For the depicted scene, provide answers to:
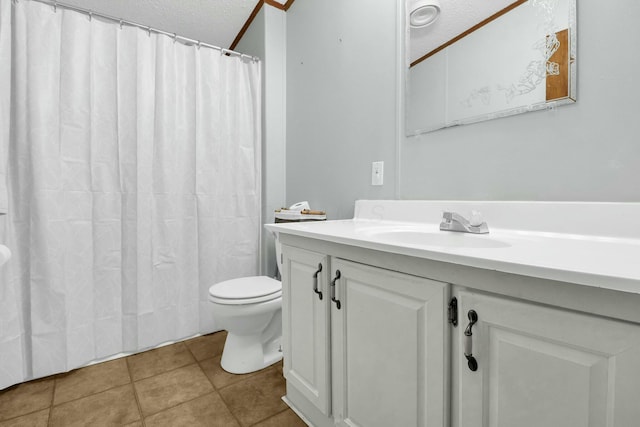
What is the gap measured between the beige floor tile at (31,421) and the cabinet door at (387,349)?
3.95ft

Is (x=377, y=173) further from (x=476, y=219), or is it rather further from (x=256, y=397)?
(x=256, y=397)

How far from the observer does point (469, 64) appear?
1.14 meters

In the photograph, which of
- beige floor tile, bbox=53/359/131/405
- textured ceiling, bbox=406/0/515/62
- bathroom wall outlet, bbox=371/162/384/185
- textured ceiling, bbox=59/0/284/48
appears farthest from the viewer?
textured ceiling, bbox=59/0/284/48

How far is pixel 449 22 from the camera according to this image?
119 centimetres

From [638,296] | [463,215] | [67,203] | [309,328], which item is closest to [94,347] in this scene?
[67,203]

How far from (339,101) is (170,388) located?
173 centimetres

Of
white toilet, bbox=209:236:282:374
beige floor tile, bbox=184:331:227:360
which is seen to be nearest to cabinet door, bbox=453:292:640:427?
white toilet, bbox=209:236:282:374

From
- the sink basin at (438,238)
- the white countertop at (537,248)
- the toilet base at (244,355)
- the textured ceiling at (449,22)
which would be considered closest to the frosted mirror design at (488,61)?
the textured ceiling at (449,22)

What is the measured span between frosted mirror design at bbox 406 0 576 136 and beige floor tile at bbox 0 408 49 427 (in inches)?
77.2

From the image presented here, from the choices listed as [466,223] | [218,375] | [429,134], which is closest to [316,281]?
[466,223]

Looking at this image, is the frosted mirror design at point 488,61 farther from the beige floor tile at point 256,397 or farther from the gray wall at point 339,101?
the beige floor tile at point 256,397

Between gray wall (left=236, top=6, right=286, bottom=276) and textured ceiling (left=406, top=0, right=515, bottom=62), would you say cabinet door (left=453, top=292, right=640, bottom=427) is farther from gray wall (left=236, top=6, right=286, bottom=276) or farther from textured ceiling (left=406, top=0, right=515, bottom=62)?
gray wall (left=236, top=6, right=286, bottom=276)

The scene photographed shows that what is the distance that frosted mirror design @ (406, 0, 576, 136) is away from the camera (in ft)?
2.98

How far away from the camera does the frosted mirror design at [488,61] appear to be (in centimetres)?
91
